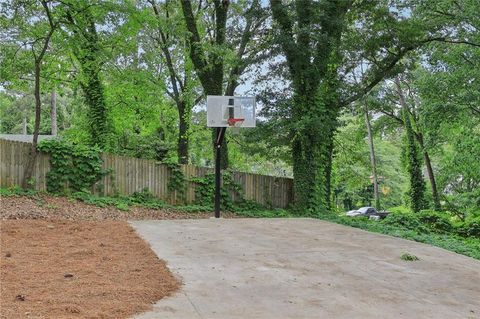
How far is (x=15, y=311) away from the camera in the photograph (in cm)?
268

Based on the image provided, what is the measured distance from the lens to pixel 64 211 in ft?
29.8

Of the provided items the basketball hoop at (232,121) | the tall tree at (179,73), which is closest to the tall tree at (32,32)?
the basketball hoop at (232,121)

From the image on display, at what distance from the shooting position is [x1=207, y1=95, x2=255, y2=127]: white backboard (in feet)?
31.3

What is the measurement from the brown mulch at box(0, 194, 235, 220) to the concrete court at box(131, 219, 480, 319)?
2.61 meters

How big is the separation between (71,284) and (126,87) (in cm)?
1260

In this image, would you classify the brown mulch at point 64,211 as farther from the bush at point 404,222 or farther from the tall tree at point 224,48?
the bush at point 404,222

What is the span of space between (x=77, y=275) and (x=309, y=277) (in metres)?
2.16

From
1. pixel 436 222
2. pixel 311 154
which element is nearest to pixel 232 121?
pixel 311 154

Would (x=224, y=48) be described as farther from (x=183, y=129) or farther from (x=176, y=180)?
(x=183, y=129)

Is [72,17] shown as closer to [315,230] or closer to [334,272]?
[315,230]

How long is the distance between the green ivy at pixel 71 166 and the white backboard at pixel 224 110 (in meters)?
3.67

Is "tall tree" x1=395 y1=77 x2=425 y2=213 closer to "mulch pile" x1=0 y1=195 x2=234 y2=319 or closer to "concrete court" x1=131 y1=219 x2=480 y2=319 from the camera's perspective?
"concrete court" x1=131 y1=219 x2=480 y2=319

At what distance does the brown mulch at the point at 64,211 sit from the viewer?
818 centimetres

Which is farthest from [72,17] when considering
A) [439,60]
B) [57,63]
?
[439,60]
